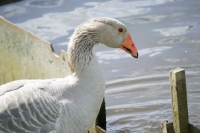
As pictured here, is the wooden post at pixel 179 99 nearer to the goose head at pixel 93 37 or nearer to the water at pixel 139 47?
the goose head at pixel 93 37

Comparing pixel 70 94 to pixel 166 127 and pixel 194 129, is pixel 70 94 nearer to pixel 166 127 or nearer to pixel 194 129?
pixel 166 127

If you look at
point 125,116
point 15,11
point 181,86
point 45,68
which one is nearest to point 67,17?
point 15,11

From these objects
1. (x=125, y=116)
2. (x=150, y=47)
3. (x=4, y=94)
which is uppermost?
(x=4, y=94)

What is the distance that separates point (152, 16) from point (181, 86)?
5354 mm

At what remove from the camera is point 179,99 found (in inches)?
209

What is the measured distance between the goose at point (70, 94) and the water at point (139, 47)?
7.38 ft

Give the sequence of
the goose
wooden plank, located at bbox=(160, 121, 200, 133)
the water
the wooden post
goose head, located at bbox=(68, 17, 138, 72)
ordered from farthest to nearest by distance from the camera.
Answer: the water
wooden plank, located at bbox=(160, 121, 200, 133)
the wooden post
goose head, located at bbox=(68, 17, 138, 72)
the goose

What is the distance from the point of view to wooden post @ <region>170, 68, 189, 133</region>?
17.2ft

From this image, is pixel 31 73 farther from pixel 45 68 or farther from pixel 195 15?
pixel 195 15

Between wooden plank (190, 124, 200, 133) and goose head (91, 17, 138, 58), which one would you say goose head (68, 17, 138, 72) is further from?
wooden plank (190, 124, 200, 133)

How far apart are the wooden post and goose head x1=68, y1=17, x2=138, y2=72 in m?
0.56

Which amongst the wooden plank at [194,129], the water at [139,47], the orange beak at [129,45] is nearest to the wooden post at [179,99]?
the wooden plank at [194,129]

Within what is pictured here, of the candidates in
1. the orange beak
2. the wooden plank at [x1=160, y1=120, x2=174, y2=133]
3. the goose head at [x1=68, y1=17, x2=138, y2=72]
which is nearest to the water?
the wooden plank at [x1=160, y1=120, x2=174, y2=133]

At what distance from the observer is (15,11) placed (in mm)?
11719
